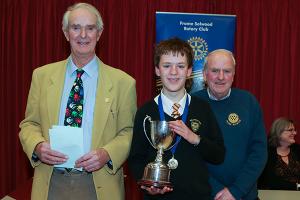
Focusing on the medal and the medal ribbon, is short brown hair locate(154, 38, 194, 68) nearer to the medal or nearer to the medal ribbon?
the medal ribbon

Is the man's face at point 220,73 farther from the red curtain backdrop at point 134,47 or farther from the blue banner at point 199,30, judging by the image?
the red curtain backdrop at point 134,47

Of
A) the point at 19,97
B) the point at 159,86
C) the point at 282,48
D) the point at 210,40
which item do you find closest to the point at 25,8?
the point at 19,97

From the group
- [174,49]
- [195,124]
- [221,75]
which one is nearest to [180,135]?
[195,124]

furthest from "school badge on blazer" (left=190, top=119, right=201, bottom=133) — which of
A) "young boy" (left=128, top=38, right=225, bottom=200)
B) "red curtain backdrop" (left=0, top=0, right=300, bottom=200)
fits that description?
"red curtain backdrop" (left=0, top=0, right=300, bottom=200)

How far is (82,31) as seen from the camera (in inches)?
107

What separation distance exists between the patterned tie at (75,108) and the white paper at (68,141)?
0.44 ft

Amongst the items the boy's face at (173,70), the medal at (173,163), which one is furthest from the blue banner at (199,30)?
the medal at (173,163)

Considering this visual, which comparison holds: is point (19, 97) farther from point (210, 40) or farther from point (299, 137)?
point (299, 137)

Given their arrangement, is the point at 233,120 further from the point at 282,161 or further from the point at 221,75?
the point at 282,161

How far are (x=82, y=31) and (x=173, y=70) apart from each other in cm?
66

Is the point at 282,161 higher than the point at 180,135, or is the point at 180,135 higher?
the point at 180,135

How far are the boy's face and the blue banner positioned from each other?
12.3 ft

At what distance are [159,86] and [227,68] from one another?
3395 mm

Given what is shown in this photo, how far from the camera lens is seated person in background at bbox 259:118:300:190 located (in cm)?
543
